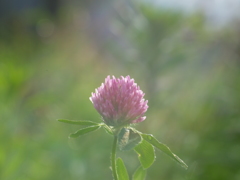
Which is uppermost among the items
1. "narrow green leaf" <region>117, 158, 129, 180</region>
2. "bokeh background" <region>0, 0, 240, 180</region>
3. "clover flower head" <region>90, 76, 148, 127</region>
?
"bokeh background" <region>0, 0, 240, 180</region>

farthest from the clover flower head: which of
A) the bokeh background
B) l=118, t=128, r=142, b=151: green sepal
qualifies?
the bokeh background

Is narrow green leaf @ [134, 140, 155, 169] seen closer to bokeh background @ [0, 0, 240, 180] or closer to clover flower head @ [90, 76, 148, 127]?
clover flower head @ [90, 76, 148, 127]

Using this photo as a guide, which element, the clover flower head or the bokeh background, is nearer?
the clover flower head

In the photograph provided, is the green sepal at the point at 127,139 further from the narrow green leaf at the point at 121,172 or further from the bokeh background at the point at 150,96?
the bokeh background at the point at 150,96

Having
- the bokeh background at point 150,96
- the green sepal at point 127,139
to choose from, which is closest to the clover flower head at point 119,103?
the green sepal at point 127,139

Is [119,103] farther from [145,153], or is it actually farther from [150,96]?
[150,96]
